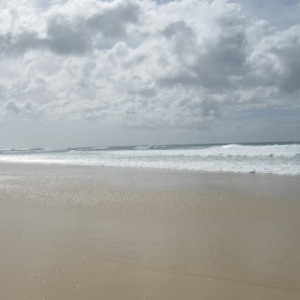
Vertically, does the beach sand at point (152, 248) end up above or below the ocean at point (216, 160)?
below

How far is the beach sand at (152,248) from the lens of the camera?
150 inches

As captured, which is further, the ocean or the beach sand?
the ocean

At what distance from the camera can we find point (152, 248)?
5.20m

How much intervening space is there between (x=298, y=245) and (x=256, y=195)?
491cm

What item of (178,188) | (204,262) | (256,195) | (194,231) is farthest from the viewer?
(178,188)

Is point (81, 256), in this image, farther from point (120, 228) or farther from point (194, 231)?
point (194, 231)

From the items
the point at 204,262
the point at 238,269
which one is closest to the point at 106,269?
the point at 204,262

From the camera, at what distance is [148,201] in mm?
9375

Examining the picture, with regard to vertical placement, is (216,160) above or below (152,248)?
above

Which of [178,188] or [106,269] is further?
[178,188]

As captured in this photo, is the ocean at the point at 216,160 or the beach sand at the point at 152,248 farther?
the ocean at the point at 216,160

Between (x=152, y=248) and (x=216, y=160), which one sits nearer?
(x=152, y=248)

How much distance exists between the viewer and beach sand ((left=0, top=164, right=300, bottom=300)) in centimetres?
381

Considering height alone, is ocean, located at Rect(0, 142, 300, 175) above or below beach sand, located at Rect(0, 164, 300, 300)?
above
